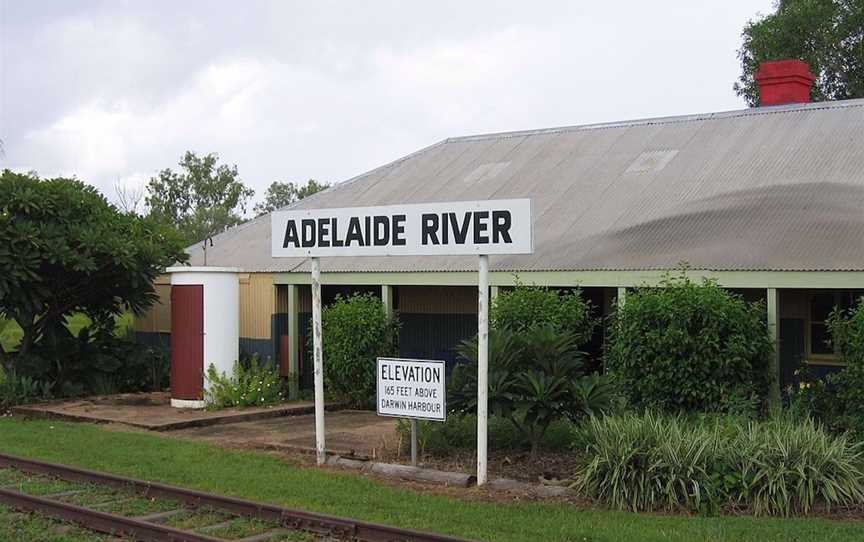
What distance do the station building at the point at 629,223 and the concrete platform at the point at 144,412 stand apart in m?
2.24

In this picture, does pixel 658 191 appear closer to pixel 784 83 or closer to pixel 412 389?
pixel 784 83

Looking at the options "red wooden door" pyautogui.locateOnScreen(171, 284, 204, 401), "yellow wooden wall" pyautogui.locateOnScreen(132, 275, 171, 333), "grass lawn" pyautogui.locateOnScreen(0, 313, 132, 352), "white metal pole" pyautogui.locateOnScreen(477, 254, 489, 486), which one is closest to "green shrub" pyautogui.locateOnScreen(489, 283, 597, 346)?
"white metal pole" pyautogui.locateOnScreen(477, 254, 489, 486)

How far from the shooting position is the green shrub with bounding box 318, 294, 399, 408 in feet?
57.3

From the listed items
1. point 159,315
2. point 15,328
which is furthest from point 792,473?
point 15,328

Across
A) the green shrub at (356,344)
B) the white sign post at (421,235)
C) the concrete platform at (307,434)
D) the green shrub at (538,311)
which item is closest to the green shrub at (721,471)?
the white sign post at (421,235)

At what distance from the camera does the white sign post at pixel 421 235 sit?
10.8 m

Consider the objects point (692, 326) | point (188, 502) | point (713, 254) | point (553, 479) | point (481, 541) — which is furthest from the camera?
point (713, 254)

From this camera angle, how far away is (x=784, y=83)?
850 inches

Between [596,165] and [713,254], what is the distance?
555 centimetres

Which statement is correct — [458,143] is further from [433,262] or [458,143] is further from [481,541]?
[481,541]

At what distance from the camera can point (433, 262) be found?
1714 cm

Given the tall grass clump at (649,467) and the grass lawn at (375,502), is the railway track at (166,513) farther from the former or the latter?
the tall grass clump at (649,467)

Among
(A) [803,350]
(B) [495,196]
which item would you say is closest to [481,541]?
(A) [803,350]

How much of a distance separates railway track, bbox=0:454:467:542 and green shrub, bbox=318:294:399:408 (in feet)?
21.6
